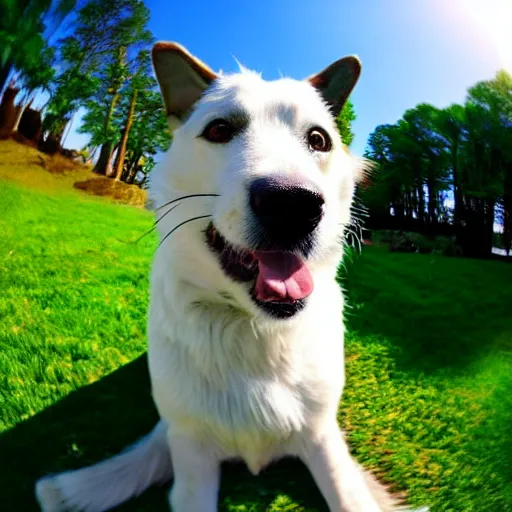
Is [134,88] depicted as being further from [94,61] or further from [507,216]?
[507,216]

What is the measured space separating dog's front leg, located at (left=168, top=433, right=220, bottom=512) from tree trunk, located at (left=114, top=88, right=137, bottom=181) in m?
0.75

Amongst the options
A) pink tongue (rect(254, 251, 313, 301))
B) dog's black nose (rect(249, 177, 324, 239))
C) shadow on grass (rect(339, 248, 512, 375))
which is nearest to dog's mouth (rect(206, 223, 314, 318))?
pink tongue (rect(254, 251, 313, 301))

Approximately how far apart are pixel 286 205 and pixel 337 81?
0.46 metres

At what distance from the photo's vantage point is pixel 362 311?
1.95 m

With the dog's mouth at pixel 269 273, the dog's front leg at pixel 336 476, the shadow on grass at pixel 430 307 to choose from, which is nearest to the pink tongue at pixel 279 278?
the dog's mouth at pixel 269 273

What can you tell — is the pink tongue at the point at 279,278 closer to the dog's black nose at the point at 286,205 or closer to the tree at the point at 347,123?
the dog's black nose at the point at 286,205

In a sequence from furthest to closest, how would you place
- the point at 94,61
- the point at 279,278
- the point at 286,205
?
the point at 94,61 < the point at 279,278 < the point at 286,205

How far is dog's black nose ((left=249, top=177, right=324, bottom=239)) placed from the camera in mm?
691

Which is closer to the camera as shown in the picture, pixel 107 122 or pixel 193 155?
pixel 193 155

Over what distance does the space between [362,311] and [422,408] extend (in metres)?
0.61

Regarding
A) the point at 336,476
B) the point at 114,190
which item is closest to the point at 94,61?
Answer: the point at 114,190

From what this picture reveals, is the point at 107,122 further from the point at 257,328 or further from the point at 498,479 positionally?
the point at 498,479

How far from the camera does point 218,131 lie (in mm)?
892

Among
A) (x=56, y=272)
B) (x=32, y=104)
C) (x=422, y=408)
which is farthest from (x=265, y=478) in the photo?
(x=32, y=104)
